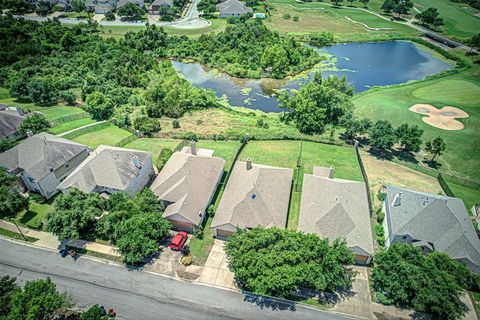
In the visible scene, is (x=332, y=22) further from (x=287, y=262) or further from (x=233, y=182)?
(x=287, y=262)

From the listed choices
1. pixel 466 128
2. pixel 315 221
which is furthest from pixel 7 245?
pixel 466 128

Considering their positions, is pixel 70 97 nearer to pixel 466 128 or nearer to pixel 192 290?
pixel 192 290

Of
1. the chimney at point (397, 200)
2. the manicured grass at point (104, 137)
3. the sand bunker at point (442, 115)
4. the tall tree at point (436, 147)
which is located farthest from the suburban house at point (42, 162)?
the sand bunker at point (442, 115)

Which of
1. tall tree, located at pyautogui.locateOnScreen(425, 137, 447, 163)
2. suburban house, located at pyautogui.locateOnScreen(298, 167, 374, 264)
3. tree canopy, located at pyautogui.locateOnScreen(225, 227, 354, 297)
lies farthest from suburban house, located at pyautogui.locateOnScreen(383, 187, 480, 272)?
tall tree, located at pyautogui.locateOnScreen(425, 137, 447, 163)

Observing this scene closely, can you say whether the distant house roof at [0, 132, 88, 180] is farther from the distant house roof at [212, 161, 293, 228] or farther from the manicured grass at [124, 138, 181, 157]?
the distant house roof at [212, 161, 293, 228]

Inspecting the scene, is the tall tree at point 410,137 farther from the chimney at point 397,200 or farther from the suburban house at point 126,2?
the suburban house at point 126,2

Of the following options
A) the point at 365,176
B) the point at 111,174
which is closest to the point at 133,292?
the point at 111,174
